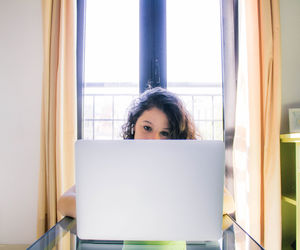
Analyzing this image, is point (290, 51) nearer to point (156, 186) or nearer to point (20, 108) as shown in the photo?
point (156, 186)

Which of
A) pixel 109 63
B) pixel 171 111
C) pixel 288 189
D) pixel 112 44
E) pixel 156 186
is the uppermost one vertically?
pixel 112 44

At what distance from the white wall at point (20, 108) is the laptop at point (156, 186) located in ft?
Answer: 5.38

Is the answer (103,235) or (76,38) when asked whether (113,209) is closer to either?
(103,235)

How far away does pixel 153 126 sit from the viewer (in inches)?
52.5

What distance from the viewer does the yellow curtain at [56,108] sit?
1.77 m

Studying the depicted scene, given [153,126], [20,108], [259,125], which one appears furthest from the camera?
[20,108]

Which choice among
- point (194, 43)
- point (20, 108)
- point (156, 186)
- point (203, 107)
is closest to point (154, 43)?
point (194, 43)

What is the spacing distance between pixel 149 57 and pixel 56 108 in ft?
2.82

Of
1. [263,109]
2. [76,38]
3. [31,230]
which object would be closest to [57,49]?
[76,38]

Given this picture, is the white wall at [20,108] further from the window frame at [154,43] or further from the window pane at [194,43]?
the window pane at [194,43]

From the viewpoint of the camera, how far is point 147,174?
1.77 ft

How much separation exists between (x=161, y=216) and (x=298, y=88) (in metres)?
1.89

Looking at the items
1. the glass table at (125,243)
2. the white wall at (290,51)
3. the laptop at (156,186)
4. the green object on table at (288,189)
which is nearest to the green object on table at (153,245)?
the glass table at (125,243)

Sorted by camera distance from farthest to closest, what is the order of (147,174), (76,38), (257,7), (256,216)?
(76,38)
(257,7)
(256,216)
(147,174)
